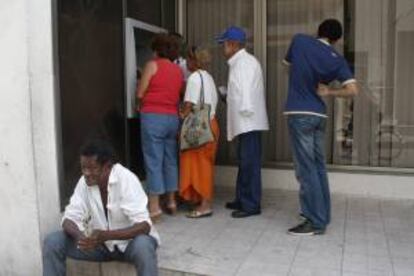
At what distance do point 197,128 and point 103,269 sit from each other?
5.20ft

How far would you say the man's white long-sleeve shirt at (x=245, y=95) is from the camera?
201 inches

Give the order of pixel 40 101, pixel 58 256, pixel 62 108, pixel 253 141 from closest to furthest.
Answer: pixel 58 256
pixel 40 101
pixel 62 108
pixel 253 141

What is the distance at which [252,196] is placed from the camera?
17.4ft

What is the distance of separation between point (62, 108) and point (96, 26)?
0.88 meters

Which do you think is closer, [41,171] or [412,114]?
[41,171]

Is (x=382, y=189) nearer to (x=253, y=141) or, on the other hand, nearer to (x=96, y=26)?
(x=253, y=141)

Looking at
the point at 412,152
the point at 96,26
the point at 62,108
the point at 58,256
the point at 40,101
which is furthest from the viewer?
the point at 412,152

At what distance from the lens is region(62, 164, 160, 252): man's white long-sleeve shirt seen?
11.7 feet

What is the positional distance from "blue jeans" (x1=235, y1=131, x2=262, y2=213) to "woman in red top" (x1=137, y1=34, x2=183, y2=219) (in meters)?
0.64

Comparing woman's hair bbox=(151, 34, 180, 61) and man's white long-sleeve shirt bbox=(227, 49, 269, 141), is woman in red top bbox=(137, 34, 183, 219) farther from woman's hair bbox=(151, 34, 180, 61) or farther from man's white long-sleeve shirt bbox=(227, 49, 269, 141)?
man's white long-sleeve shirt bbox=(227, 49, 269, 141)

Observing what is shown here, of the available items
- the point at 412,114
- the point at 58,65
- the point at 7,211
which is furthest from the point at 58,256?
the point at 412,114

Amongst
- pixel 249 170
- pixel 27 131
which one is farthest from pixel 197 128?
pixel 27 131

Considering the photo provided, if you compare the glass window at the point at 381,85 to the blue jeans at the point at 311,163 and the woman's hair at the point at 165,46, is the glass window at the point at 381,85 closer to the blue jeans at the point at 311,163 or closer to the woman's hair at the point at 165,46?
the blue jeans at the point at 311,163

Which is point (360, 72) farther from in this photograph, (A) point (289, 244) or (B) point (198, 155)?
(A) point (289, 244)
